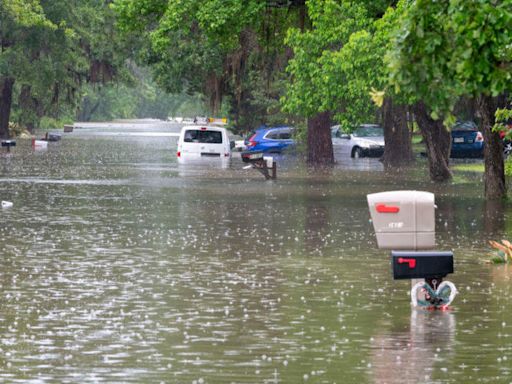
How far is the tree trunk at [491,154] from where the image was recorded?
29844 mm

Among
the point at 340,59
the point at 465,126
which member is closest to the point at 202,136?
the point at 465,126

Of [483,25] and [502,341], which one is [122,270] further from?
[483,25]

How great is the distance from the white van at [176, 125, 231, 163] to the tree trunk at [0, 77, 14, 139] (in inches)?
1042

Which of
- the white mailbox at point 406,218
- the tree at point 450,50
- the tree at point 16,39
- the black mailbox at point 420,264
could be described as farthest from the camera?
the tree at point 16,39

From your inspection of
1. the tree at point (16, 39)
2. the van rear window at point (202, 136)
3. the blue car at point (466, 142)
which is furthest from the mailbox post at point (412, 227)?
the tree at point (16, 39)

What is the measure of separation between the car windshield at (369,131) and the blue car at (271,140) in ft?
11.9

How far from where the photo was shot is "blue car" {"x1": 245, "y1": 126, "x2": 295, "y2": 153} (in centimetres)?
6594

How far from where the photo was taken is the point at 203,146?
50625 millimetres

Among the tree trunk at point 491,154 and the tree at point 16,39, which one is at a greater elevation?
the tree at point 16,39

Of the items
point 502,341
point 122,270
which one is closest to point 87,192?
point 122,270

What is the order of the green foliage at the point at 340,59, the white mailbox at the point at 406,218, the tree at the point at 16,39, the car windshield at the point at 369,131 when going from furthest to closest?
the tree at the point at 16,39 < the car windshield at the point at 369,131 < the green foliage at the point at 340,59 < the white mailbox at the point at 406,218

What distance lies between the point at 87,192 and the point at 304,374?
23865mm

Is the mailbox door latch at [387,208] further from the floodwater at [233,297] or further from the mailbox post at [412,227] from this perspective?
the floodwater at [233,297]

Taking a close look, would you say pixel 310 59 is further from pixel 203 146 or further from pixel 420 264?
pixel 420 264
